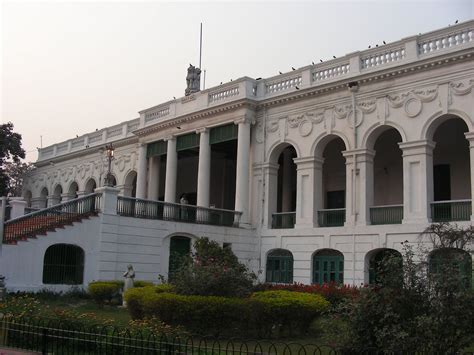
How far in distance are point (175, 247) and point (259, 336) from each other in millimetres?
14621

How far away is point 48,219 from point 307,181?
38.5ft

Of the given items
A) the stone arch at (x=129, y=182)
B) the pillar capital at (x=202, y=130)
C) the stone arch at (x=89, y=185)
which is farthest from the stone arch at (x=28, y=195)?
the pillar capital at (x=202, y=130)

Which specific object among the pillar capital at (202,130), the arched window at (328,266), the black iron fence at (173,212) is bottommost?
the arched window at (328,266)

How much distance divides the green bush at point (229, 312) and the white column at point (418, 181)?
1032cm

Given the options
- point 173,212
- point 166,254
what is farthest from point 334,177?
point 166,254

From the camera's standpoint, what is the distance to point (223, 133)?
30859 mm

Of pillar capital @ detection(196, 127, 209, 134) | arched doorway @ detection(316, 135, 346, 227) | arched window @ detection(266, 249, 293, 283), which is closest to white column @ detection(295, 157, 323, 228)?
arched window @ detection(266, 249, 293, 283)

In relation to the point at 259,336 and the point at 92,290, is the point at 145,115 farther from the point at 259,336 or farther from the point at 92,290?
the point at 259,336

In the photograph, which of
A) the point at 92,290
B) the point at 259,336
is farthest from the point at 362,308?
the point at 92,290

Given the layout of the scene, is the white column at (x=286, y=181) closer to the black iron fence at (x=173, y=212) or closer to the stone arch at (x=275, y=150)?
the stone arch at (x=275, y=150)

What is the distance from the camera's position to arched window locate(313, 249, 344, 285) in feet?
83.1

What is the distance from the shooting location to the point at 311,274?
26328 mm

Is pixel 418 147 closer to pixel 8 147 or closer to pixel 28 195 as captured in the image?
pixel 8 147

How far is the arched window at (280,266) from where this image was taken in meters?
27.5
